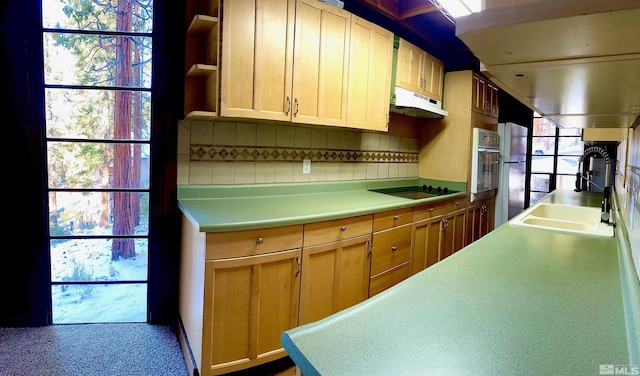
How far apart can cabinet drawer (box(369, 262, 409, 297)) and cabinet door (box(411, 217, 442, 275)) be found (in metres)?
0.15

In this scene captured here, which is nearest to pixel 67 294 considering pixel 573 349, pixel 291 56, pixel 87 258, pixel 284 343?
pixel 87 258

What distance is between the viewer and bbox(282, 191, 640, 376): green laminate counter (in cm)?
61

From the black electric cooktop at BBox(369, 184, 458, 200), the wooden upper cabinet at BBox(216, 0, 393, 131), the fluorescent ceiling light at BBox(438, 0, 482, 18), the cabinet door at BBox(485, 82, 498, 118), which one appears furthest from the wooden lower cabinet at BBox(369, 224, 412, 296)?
the cabinet door at BBox(485, 82, 498, 118)

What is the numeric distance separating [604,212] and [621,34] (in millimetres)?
1751

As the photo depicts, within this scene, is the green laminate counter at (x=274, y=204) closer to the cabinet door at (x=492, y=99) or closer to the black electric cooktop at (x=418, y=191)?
the black electric cooktop at (x=418, y=191)

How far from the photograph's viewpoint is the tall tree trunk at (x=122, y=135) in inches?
90.1

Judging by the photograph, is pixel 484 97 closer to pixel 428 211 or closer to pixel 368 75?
pixel 428 211

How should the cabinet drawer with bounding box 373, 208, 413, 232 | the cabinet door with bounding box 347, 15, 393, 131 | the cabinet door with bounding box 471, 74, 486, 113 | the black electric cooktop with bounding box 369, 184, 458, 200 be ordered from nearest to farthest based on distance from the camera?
the cabinet drawer with bounding box 373, 208, 413, 232, the cabinet door with bounding box 347, 15, 393, 131, the black electric cooktop with bounding box 369, 184, 458, 200, the cabinet door with bounding box 471, 74, 486, 113

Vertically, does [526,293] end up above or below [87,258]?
above

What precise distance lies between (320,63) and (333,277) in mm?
1388

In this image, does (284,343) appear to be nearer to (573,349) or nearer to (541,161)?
(573,349)

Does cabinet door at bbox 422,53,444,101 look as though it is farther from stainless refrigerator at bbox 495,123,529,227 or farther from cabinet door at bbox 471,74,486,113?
stainless refrigerator at bbox 495,123,529,227

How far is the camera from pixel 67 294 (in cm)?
235

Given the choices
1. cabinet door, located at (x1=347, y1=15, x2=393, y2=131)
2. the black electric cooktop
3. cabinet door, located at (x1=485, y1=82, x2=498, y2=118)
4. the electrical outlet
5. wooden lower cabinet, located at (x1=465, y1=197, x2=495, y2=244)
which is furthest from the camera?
cabinet door, located at (x1=485, y1=82, x2=498, y2=118)
